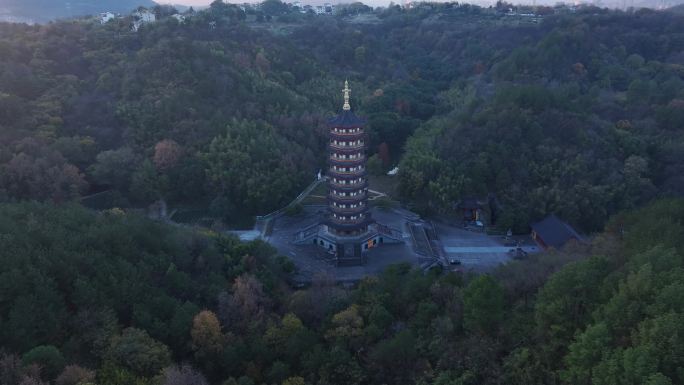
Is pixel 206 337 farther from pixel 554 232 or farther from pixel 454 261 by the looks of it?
pixel 554 232

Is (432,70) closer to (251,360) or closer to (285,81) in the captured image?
(285,81)

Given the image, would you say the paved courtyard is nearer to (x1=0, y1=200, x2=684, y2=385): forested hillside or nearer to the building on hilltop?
(x1=0, y1=200, x2=684, y2=385): forested hillside

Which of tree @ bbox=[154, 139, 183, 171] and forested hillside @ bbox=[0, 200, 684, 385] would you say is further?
tree @ bbox=[154, 139, 183, 171]

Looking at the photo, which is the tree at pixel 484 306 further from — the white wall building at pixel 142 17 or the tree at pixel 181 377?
the white wall building at pixel 142 17

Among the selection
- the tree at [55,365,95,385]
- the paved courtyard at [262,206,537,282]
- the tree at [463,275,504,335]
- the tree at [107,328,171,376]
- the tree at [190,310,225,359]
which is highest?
the tree at [463,275,504,335]

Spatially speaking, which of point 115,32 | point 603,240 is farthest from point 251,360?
point 115,32

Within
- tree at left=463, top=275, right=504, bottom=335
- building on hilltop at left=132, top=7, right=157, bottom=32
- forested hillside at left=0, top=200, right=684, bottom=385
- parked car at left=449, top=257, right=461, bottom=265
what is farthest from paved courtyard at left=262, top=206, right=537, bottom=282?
building on hilltop at left=132, top=7, right=157, bottom=32

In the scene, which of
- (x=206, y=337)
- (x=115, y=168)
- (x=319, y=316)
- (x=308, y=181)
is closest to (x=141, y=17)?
(x=115, y=168)
